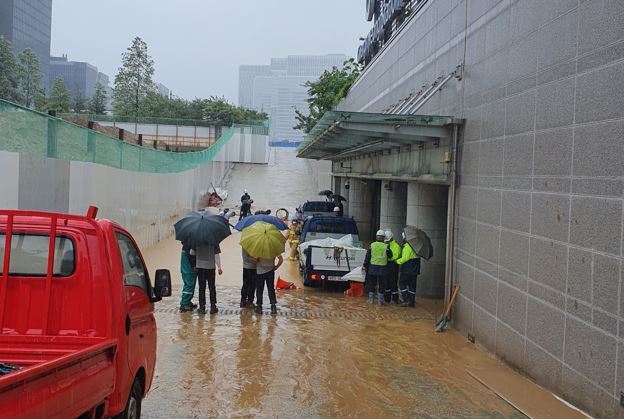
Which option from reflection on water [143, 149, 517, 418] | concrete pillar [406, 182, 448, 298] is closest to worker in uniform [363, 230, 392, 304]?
reflection on water [143, 149, 517, 418]

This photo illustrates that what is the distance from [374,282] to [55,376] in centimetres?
1120

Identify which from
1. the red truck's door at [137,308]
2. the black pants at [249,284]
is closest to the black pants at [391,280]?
the black pants at [249,284]

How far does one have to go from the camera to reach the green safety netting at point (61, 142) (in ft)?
33.0

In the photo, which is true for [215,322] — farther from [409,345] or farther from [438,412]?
[438,412]

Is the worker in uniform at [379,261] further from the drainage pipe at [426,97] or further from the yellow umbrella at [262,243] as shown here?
the drainage pipe at [426,97]

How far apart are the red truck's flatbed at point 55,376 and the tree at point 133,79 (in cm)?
6311

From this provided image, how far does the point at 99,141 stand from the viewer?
579 inches

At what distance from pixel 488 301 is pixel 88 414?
23.4 feet

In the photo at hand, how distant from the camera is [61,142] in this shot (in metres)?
12.2

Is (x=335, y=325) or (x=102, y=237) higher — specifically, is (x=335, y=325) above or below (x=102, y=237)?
below

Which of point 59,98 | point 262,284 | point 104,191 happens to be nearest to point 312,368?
point 262,284

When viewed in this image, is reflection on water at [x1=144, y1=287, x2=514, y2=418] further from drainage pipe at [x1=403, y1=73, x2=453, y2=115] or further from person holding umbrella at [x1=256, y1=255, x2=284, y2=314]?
drainage pipe at [x1=403, y1=73, x2=453, y2=115]

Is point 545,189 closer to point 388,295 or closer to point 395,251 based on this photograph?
point 395,251

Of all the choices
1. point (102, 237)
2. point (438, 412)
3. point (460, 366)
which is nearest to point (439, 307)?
point (460, 366)
